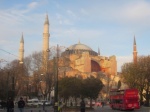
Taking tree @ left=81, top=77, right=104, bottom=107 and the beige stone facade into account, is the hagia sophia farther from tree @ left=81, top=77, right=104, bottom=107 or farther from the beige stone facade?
tree @ left=81, top=77, right=104, bottom=107

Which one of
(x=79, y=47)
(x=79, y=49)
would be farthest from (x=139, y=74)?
(x=79, y=47)

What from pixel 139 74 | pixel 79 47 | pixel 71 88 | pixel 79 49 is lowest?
pixel 71 88

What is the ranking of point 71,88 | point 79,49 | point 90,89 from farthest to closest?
point 79,49, point 71,88, point 90,89

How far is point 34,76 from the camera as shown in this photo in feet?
187

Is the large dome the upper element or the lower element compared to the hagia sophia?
upper

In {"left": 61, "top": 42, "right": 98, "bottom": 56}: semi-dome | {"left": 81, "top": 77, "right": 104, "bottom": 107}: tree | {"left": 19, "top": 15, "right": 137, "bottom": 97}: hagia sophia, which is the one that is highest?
{"left": 61, "top": 42, "right": 98, "bottom": 56}: semi-dome

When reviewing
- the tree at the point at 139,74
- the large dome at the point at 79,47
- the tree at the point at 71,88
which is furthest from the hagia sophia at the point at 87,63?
the tree at the point at 71,88

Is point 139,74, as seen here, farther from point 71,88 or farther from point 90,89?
point 71,88

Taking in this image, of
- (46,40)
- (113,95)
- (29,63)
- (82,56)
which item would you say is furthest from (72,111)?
(82,56)

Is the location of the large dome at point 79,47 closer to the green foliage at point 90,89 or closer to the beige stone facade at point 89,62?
the beige stone facade at point 89,62

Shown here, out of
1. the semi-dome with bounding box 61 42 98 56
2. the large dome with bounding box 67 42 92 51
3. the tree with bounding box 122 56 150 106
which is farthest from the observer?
the large dome with bounding box 67 42 92 51

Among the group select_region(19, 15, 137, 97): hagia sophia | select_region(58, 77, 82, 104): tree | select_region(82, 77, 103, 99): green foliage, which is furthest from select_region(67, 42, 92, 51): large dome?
select_region(82, 77, 103, 99): green foliage

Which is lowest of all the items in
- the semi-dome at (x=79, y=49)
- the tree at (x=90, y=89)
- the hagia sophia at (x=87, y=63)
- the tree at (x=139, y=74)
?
the tree at (x=90, y=89)

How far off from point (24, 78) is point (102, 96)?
33.5m
